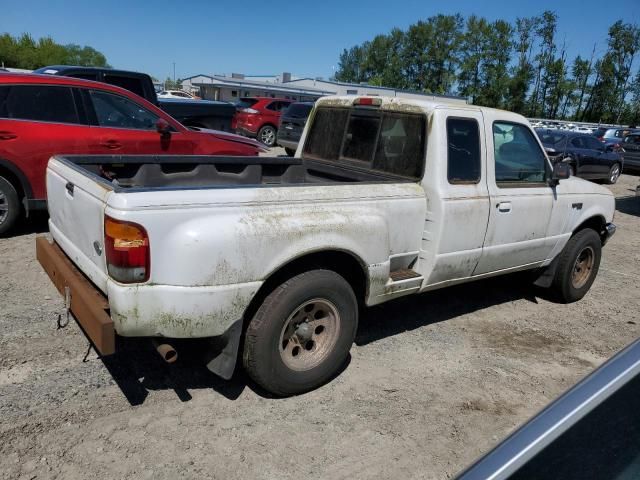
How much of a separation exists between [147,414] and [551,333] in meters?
3.64

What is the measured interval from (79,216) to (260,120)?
1573 centimetres

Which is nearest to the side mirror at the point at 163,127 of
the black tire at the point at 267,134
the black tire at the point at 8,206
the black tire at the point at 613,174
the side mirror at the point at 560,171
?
the black tire at the point at 8,206

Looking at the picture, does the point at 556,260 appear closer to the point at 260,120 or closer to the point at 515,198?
the point at 515,198

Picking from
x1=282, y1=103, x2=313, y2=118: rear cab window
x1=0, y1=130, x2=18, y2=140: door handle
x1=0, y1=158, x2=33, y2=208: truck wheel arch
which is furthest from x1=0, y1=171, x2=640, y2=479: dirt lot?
x1=282, y1=103, x2=313, y2=118: rear cab window

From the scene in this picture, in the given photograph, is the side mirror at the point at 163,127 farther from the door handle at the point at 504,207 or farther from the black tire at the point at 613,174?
the black tire at the point at 613,174

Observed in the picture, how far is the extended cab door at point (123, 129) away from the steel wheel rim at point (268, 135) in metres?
11.9

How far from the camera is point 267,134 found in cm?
1877

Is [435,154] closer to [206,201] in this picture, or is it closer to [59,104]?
[206,201]

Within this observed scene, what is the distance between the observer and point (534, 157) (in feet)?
15.6

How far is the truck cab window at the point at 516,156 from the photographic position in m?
4.46

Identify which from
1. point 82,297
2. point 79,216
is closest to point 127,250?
point 82,297

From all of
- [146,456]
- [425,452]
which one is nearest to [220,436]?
[146,456]

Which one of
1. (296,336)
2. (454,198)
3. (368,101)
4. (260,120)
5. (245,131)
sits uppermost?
(368,101)

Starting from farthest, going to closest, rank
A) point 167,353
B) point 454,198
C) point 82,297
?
point 454,198, point 82,297, point 167,353
